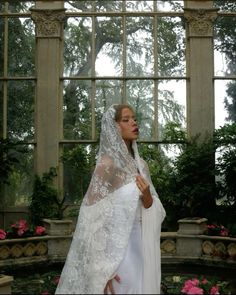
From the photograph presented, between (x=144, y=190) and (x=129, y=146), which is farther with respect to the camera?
(x=129, y=146)

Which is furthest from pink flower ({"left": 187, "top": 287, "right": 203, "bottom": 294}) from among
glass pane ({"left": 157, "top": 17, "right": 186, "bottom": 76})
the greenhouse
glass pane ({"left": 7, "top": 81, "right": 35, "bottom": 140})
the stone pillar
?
glass pane ({"left": 157, "top": 17, "right": 186, "bottom": 76})

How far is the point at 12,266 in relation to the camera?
6453mm

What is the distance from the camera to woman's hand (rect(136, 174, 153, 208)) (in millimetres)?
3154

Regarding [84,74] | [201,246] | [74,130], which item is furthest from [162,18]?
[201,246]

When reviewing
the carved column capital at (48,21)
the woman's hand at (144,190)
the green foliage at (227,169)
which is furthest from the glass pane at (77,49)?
the woman's hand at (144,190)

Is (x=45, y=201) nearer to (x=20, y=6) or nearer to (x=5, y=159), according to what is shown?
(x=5, y=159)

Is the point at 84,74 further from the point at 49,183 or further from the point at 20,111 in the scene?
the point at 49,183

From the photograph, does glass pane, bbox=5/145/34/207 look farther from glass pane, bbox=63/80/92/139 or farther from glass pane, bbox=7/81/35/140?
glass pane, bbox=63/80/92/139

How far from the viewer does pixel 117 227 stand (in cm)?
317

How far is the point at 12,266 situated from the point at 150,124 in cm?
405

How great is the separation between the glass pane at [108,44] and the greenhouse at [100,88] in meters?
0.02

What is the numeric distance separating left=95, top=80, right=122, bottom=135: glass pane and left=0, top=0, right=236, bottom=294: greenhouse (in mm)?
19

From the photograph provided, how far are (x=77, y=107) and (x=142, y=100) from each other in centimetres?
121

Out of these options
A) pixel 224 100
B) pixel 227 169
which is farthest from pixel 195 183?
pixel 224 100
